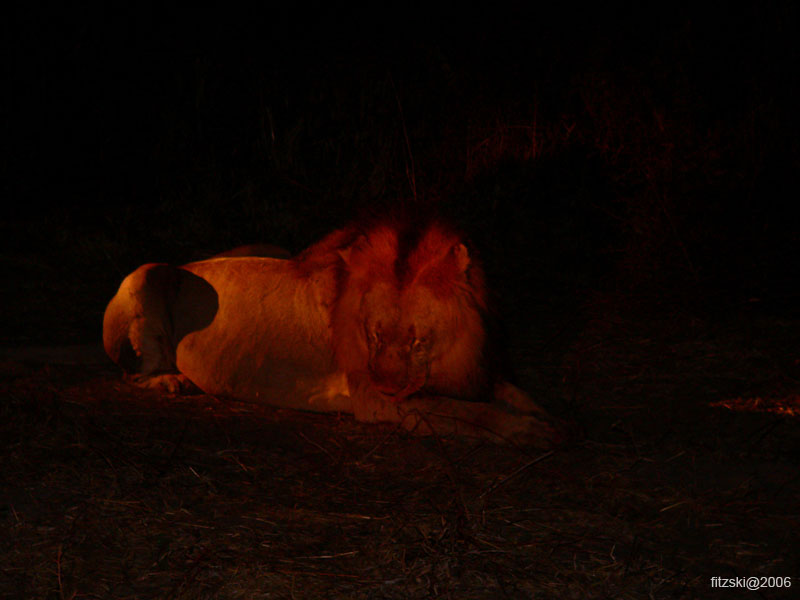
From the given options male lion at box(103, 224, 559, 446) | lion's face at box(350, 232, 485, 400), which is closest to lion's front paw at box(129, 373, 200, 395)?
male lion at box(103, 224, 559, 446)

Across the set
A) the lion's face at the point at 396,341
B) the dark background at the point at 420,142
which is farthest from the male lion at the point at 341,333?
the dark background at the point at 420,142

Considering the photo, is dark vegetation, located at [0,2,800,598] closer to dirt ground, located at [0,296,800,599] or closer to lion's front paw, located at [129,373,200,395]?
dirt ground, located at [0,296,800,599]

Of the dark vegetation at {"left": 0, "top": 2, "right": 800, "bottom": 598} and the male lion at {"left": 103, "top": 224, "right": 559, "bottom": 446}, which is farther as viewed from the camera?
the male lion at {"left": 103, "top": 224, "right": 559, "bottom": 446}

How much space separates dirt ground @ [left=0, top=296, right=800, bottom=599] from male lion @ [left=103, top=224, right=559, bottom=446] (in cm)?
14

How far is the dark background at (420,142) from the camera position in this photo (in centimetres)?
614

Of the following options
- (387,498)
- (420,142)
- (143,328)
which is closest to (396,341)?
(387,498)

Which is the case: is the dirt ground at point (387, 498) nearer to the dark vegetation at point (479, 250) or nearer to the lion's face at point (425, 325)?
the dark vegetation at point (479, 250)

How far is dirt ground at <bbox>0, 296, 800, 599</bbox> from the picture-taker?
8.33 ft

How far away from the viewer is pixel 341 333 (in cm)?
441

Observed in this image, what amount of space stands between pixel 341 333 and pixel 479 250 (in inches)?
38.3

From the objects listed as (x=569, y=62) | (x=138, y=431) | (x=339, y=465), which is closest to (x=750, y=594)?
(x=339, y=465)

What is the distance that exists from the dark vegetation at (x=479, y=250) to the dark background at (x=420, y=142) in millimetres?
32

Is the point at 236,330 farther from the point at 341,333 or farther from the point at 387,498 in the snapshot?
the point at 387,498

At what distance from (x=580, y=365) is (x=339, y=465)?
2.09 m
